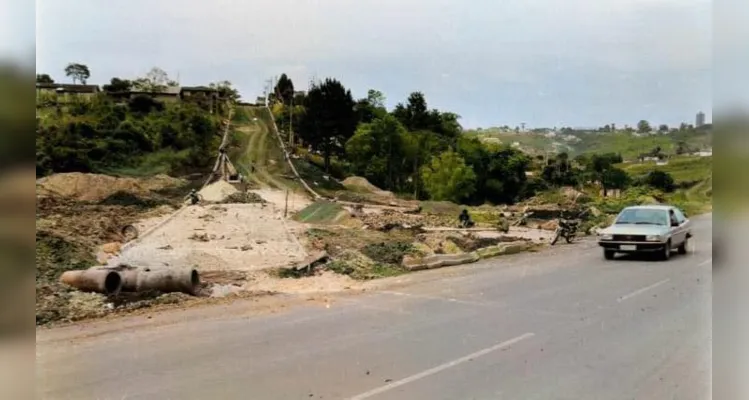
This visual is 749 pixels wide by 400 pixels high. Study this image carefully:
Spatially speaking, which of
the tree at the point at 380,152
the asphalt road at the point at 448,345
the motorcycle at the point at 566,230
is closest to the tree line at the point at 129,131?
the tree at the point at 380,152

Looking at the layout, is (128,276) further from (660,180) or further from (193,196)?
(660,180)

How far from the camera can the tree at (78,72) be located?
9.43 ft

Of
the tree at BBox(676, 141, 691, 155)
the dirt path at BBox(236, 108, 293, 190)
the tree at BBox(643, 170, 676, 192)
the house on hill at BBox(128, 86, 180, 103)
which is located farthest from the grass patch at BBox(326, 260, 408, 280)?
the tree at BBox(676, 141, 691, 155)

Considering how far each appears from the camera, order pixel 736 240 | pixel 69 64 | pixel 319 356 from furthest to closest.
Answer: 1. pixel 69 64
2. pixel 319 356
3. pixel 736 240

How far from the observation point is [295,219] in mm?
3061

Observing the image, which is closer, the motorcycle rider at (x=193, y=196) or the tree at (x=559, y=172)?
the tree at (x=559, y=172)

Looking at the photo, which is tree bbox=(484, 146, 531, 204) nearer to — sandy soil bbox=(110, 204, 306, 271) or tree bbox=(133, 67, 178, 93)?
sandy soil bbox=(110, 204, 306, 271)

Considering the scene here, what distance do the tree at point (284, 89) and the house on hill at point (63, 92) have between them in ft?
2.39

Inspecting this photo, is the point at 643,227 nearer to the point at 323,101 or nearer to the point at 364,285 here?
the point at 364,285

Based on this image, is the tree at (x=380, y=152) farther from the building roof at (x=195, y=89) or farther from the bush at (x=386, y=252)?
the building roof at (x=195, y=89)

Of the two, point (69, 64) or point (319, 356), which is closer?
point (319, 356)

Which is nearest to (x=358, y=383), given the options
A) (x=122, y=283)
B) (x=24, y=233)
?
(x=122, y=283)

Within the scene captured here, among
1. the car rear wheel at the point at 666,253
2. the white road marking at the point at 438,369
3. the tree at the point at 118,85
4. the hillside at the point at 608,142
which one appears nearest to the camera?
the white road marking at the point at 438,369

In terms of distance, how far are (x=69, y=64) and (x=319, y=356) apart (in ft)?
5.09
